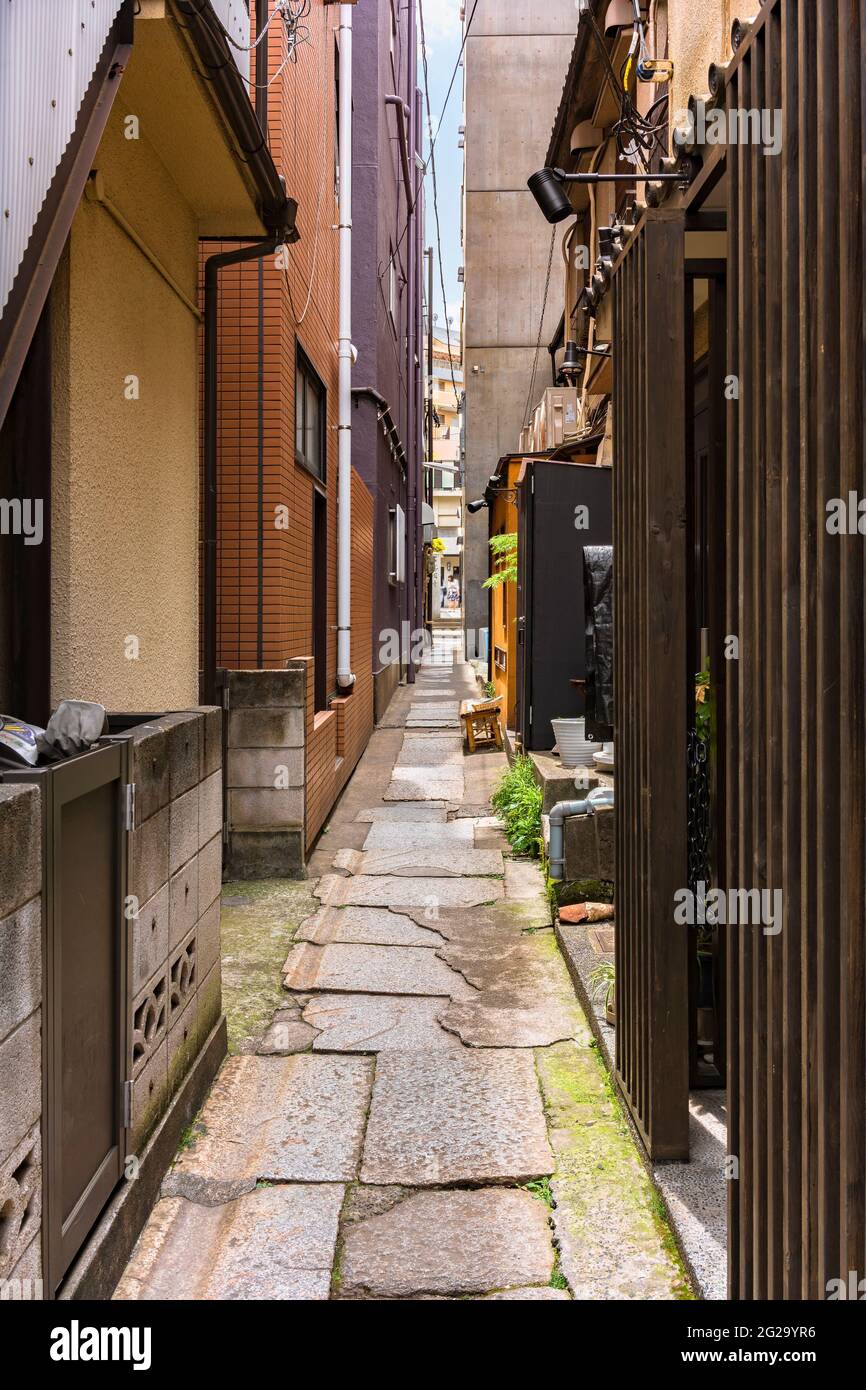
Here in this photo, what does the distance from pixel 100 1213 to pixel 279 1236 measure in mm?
581

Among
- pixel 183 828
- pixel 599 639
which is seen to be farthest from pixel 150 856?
pixel 599 639

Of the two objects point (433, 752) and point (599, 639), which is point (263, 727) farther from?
point (433, 752)

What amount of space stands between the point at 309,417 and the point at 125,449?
16.7 ft

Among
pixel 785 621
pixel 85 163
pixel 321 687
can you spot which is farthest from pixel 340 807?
pixel 785 621

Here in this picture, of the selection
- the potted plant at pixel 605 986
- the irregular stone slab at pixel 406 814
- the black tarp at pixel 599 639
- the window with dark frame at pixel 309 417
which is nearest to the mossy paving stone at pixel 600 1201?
the potted plant at pixel 605 986

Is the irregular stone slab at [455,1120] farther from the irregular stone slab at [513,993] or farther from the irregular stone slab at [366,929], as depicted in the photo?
the irregular stone slab at [366,929]

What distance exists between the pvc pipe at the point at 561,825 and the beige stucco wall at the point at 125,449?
2249 millimetres

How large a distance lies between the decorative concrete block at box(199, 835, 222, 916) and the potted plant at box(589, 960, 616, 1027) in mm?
1716

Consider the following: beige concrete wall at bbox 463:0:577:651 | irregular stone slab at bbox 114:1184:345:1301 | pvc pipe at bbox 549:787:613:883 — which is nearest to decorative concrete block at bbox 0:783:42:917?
irregular stone slab at bbox 114:1184:345:1301

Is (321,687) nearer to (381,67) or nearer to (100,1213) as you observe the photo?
(100,1213)

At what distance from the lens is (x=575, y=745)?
8.34 metres

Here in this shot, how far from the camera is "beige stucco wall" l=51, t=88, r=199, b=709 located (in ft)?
13.4

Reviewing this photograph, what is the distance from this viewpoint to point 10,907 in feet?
7.13

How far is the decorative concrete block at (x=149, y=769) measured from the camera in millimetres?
→ 3336
